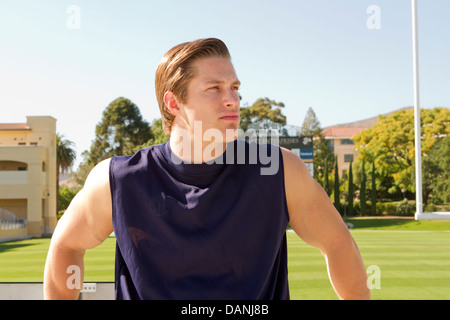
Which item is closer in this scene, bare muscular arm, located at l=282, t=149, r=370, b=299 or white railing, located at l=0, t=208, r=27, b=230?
bare muscular arm, located at l=282, t=149, r=370, b=299

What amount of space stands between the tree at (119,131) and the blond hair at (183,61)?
4679 centimetres

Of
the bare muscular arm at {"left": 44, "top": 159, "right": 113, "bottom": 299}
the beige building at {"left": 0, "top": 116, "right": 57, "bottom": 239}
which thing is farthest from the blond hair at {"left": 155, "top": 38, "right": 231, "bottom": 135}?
the beige building at {"left": 0, "top": 116, "right": 57, "bottom": 239}

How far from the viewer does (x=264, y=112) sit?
195 ft

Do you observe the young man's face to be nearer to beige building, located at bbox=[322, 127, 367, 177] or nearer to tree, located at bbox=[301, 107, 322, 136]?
tree, located at bbox=[301, 107, 322, 136]

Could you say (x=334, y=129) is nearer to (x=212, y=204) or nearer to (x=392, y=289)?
(x=392, y=289)

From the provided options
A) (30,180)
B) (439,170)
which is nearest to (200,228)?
(30,180)

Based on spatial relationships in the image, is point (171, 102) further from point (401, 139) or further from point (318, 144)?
point (318, 144)

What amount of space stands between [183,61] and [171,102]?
5.0 inches

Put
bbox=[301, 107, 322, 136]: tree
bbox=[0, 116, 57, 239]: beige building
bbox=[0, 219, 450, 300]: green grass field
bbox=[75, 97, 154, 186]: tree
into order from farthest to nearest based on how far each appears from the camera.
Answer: bbox=[301, 107, 322, 136]: tree < bbox=[75, 97, 154, 186]: tree < bbox=[0, 116, 57, 239]: beige building < bbox=[0, 219, 450, 300]: green grass field

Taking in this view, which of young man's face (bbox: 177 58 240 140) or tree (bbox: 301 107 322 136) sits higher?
tree (bbox: 301 107 322 136)

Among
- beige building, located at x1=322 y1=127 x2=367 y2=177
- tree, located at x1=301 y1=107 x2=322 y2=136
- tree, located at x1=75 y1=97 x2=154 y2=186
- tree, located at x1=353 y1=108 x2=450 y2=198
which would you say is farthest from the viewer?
beige building, located at x1=322 y1=127 x2=367 y2=177

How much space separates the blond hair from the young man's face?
14mm

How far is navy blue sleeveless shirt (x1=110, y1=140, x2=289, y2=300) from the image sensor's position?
119 cm
